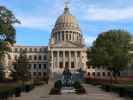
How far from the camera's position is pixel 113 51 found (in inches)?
3674

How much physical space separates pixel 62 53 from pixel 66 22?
22836 millimetres

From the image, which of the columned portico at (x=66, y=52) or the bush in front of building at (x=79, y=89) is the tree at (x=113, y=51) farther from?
the columned portico at (x=66, y=52)

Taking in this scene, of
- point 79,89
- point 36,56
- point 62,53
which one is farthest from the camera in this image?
point 36,56

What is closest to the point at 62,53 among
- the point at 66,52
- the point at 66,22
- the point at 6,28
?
the point at 66,52

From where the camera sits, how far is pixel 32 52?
194 m

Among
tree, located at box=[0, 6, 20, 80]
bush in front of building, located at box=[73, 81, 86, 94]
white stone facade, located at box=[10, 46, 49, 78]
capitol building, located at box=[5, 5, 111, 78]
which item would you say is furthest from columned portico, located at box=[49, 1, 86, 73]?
bush in front of building, located at box=[73, 81, 86, 94]

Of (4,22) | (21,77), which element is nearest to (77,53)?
(21,77)

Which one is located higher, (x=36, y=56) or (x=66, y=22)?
(x=66, y=22)

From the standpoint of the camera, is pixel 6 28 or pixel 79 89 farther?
pixel 6 28

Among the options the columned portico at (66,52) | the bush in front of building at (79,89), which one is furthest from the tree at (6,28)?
the columned portico at (66,52)

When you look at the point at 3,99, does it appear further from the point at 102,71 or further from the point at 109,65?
the point at 102,71

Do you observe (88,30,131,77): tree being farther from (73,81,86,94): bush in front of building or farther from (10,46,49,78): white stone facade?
(10,46,49,78): white stone facade

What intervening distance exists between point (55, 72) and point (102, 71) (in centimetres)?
3608

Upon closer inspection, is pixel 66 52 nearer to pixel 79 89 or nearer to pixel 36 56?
pixel 36 56
